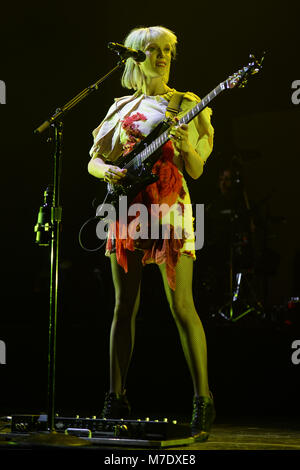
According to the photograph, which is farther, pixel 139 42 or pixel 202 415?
pixel 139 42

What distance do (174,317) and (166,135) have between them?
0.80 meters

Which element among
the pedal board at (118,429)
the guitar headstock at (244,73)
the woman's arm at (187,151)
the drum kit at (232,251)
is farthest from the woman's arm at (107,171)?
the drum kit at (232,251)

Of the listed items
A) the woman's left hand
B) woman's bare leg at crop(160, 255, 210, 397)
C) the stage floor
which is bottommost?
the stage floor

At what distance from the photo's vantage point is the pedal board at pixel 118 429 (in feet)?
7.74

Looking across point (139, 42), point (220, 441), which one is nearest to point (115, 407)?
point (220, 441)

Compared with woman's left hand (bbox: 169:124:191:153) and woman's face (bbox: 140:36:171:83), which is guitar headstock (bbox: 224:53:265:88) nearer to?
woman's left hand (bbox: 169:124:191:153)

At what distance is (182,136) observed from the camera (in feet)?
9.07

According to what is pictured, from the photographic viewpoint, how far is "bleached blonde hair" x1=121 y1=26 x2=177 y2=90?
2.99 metres

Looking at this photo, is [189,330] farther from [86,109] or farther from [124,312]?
[86,109]

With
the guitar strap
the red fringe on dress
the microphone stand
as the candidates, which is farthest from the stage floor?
the guitar strap

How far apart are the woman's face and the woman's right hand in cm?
48

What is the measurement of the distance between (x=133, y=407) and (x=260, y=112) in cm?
540
